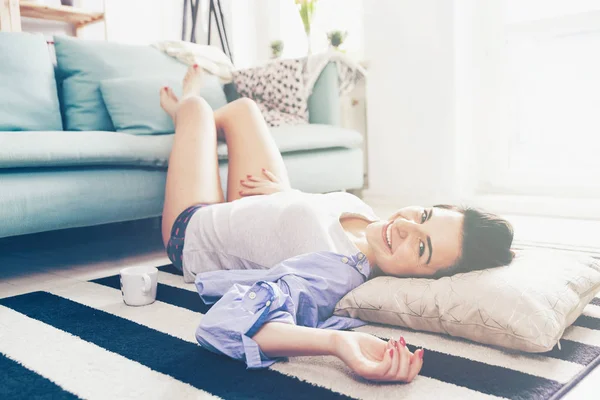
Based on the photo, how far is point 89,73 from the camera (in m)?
2.31

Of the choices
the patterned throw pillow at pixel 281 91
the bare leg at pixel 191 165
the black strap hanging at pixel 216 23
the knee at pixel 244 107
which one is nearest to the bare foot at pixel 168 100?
the bare leg at pixel 191 165

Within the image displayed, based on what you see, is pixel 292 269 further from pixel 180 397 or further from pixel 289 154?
pixel 289 154

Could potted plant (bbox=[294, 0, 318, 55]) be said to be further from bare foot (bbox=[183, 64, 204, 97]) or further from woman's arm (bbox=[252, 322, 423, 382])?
woman's arm (bbox=[252, 322, 423, 382])

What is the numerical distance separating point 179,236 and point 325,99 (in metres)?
1.33

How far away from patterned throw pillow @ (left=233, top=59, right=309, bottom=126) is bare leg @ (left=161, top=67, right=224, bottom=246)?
71 centimetres

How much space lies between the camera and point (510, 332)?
0.98 m

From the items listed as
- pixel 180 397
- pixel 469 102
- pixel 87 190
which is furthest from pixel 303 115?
pixel 180 397

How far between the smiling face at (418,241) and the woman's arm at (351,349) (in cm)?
32

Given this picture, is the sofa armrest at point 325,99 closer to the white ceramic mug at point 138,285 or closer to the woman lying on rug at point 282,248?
the woman lying on rug at point 282,248

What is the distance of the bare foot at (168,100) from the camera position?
7.00 feet

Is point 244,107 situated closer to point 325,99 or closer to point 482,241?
point 325,99

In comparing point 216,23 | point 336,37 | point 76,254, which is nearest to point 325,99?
point 336,37

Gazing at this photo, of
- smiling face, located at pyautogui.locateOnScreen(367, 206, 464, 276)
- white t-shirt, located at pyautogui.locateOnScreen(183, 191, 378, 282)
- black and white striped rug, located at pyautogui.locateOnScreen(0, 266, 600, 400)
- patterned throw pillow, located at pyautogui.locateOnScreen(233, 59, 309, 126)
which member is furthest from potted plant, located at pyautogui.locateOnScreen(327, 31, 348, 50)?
black and white striped rug, located at pyautogui.locateOnScreen(0, 266, 600, 400)

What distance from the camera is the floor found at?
168 cm
